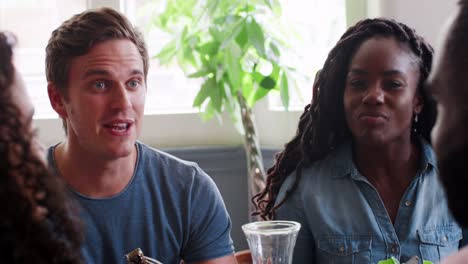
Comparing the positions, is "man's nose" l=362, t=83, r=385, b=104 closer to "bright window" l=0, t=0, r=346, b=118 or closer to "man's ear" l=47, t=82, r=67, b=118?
"man's ear" l=47, t=82, r=67, b=118

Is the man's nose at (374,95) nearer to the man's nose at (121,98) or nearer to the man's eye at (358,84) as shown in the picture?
the man's eye at (358,84)

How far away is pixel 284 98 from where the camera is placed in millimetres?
2119

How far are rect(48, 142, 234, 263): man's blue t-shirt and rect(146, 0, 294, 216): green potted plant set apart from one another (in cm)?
56

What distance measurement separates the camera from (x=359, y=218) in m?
1.55

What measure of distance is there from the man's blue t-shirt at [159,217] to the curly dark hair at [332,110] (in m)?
0.16

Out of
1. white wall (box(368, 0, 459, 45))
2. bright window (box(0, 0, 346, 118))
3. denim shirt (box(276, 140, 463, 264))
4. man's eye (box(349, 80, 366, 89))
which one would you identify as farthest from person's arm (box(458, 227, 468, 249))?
bright window (box(0, 0, 346, 118))

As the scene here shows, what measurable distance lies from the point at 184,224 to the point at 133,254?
0.42 meters

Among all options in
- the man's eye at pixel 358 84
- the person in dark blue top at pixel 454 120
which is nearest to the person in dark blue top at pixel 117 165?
the man's eye at pixel 358 84

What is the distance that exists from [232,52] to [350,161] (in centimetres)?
65

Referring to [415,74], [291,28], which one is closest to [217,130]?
[291,28]

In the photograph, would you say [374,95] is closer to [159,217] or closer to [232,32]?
[159,217]

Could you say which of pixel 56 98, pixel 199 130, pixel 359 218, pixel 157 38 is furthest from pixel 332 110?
pixel 157 38

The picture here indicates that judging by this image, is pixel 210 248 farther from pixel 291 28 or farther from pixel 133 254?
pixel 291 28

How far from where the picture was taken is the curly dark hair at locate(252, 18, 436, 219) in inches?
62.1
